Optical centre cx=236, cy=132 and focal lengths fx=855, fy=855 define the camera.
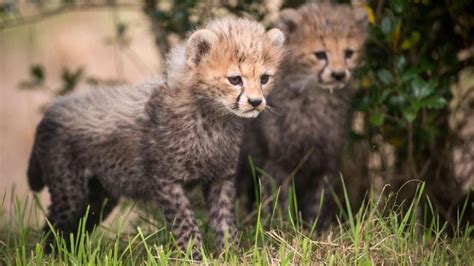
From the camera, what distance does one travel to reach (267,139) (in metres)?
5.18

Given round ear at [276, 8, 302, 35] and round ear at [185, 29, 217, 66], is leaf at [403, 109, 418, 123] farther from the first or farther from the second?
round ear at [185, 29, 217, 66]

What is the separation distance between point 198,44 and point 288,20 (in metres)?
1.23

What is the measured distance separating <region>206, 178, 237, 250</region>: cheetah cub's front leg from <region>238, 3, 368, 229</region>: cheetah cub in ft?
2.85

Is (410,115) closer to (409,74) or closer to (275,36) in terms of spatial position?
(409,74)

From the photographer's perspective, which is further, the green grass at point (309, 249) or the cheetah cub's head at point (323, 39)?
the cheetah cub's head at point (323, 39)

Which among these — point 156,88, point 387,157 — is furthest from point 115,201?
point 387,157

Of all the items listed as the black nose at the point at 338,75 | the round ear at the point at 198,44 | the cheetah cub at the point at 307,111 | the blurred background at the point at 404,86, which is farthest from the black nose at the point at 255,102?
the cheetah cub at the point at 307,111

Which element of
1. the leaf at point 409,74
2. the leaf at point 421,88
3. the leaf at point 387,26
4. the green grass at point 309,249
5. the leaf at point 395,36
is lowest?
the green grass at point 309,249

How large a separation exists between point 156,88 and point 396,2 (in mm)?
1288

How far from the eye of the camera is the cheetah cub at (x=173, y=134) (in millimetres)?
3822

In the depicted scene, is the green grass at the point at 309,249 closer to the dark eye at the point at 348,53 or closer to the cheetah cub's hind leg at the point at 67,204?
the cheetah cub's hind leg at the point at 67,204

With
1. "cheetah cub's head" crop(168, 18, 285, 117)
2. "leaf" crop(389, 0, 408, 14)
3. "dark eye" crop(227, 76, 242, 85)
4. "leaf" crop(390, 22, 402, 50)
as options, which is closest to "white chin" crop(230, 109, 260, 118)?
"cheetah cub's head" crop(168, 18, 285, 117)

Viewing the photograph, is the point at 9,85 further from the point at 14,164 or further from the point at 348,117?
the point at 348,117

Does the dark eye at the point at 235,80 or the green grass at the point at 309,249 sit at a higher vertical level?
the dark eye at the point at 235,80
